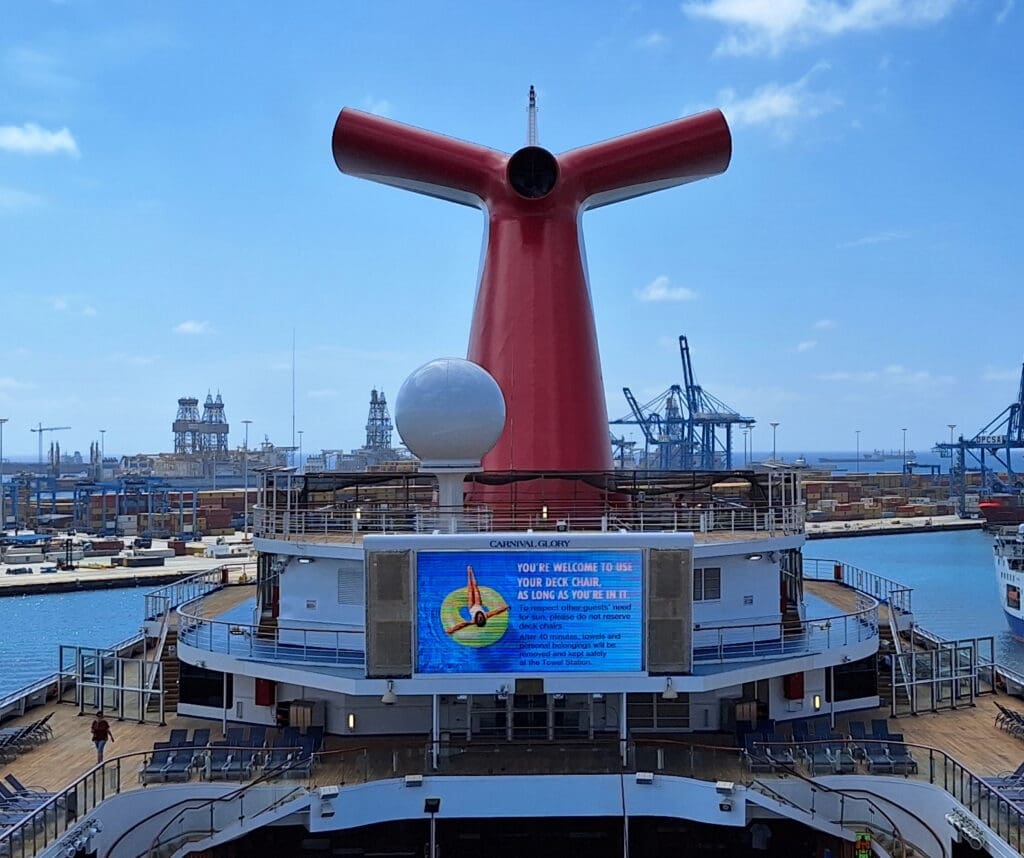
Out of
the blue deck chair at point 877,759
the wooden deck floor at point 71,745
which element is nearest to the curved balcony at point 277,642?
the wooden deck floor at point 71,745

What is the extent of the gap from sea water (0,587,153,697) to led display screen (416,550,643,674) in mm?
27036

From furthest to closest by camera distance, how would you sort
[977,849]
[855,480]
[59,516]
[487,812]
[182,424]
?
[182,424] < [855,480] < [59,516] < [487,812] < [977,849]

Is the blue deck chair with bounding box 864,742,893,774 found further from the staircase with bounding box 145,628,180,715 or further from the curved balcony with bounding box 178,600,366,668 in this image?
the staircase with bounding box 145,628,180,715

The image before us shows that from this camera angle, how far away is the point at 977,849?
12773 mm

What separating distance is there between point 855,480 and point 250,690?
153714mm

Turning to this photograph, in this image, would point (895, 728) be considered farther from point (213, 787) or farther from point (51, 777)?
point (51, 777)

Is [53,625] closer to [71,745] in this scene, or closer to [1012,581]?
[71,745]

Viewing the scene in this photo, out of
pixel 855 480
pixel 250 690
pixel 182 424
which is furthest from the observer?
pixel 182 424

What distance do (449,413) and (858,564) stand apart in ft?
214

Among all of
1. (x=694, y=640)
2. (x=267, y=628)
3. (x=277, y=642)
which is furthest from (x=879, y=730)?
(x=267, y=628)

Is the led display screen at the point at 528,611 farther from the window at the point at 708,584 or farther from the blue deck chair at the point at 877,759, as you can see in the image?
the blue deck chair at the point at 877,759

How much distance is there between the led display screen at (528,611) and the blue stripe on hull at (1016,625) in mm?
38857

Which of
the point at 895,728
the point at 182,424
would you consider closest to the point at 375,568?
the point at 895,728

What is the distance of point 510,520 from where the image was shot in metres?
17.8
